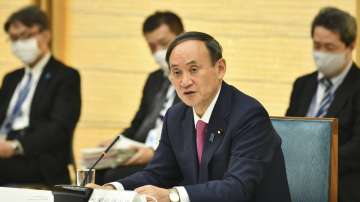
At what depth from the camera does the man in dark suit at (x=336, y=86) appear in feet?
13.7

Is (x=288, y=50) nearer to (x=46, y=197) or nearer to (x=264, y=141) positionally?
(x=264, y=141)

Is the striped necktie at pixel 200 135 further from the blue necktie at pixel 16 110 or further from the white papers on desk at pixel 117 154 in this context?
the blue necktie at pixel 16 110

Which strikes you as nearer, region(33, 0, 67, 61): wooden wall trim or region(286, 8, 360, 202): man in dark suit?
region(286, 8, 360, 202): man in dark suit

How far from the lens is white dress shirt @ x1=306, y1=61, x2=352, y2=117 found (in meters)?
4.53

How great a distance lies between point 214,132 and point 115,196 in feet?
2.20

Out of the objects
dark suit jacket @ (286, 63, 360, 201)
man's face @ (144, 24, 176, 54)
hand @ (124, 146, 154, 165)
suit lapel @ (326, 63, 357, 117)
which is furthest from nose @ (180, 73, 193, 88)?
man's face @ (144, 24, 176, 54)

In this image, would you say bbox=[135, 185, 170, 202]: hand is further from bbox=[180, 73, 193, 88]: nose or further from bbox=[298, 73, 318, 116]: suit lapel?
bbox=[298, 73, 318, 116]: suit lapel

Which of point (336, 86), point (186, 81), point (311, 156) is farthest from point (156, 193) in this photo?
point (336, 86)

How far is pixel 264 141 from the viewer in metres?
2.73

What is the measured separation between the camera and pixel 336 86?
4531 mm

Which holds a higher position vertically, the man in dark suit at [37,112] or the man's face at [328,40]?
the man's face at [328,40]

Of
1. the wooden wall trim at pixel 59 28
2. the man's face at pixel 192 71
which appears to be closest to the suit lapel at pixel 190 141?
the man's face at pixel 192 71

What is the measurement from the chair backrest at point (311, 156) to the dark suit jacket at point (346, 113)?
0.87 m

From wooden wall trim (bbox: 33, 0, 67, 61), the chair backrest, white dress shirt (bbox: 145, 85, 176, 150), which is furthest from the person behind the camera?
wooden wall trim (bbox: 33, 0, 67, 61)
